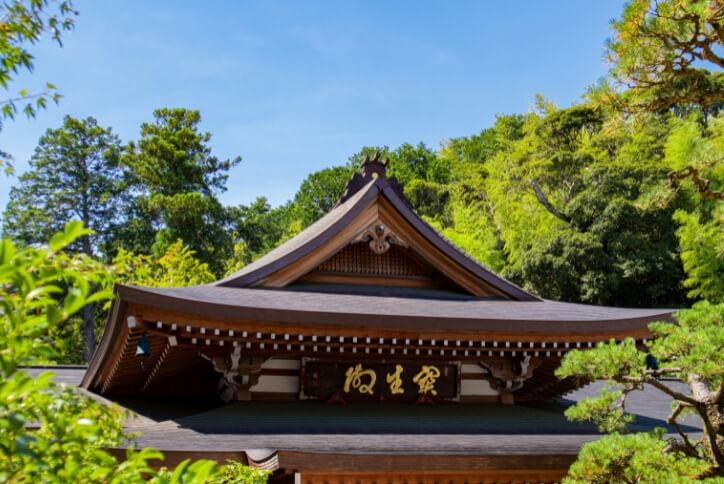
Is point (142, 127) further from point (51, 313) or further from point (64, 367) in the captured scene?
point (51, 313)

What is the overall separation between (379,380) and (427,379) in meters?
0.61

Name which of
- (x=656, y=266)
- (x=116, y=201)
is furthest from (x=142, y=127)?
(x=656, y=266)

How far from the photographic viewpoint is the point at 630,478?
4.74 m

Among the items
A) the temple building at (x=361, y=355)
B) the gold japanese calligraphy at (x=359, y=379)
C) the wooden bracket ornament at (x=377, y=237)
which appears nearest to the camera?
the temple building at (x=361, y=355)

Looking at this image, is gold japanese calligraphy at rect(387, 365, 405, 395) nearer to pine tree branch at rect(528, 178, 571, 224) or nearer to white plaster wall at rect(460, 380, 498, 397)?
white plaster wall at rect(460, 380, 498, 397)

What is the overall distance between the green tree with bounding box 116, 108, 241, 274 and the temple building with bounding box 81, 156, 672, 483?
18.7 metres

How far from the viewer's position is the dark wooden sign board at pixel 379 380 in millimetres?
7223

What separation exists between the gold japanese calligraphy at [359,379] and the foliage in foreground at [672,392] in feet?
9.51

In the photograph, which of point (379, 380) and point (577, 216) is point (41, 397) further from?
point (577, 216)

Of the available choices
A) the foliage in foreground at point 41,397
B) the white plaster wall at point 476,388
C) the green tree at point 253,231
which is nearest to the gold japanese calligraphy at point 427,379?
the white plaster wall at point 476,388

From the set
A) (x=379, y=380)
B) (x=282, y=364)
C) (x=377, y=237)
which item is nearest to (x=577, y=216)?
(x=377, y=237)

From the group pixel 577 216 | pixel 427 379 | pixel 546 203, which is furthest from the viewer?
pixel 546 203

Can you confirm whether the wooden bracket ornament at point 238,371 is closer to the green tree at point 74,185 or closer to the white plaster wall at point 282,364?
the white plaster wall at point 282,364

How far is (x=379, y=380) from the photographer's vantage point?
748 cm
